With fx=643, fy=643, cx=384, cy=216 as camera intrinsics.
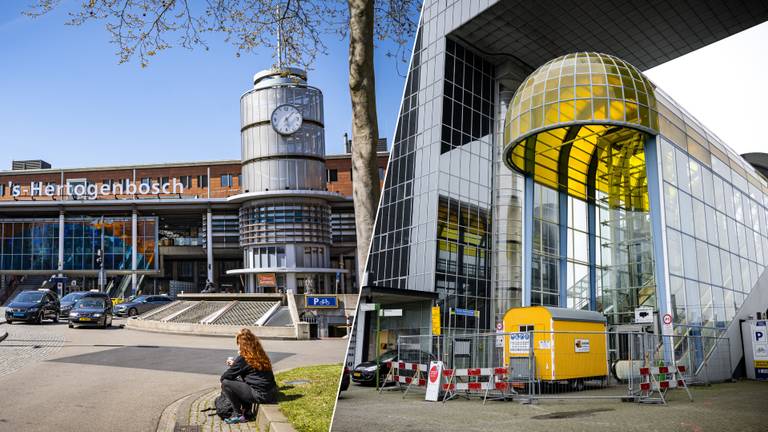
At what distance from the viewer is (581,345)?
14.1 m

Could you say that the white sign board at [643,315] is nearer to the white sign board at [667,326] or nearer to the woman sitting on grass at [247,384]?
the white sign board at [667,326]

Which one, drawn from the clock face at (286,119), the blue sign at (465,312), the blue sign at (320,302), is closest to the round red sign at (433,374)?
the blue sign at (465,312)

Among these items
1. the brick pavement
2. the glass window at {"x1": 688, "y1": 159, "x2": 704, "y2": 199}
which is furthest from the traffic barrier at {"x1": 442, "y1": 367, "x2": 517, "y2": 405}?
the glass window at {"x1": 688, "y1": 159, "x2": 704, "y2": 199}

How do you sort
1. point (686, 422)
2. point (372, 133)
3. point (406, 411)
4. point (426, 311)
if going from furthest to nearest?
point (426, 311)
point (406, 411)
point (372, 133)
point (686, 422)

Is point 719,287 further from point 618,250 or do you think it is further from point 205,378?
point 205,378

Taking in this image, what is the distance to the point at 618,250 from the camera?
932 inches

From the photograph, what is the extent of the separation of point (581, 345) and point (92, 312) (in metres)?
20.4

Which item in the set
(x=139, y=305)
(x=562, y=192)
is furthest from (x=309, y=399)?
(x=139, y=305)

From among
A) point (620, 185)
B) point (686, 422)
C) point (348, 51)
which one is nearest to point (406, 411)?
point (686, 422)

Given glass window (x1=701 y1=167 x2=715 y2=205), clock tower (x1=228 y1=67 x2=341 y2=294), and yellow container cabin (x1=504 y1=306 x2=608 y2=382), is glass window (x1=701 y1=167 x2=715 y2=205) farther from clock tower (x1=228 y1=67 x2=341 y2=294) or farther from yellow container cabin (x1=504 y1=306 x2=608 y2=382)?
clock tower (x1=228 y1=67 x2=341 y2=294)

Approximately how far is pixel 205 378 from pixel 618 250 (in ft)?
55.4

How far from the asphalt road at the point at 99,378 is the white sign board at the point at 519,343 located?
4793 millimetres

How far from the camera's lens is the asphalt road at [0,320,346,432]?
7156mm

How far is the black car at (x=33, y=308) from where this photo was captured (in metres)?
25.3
